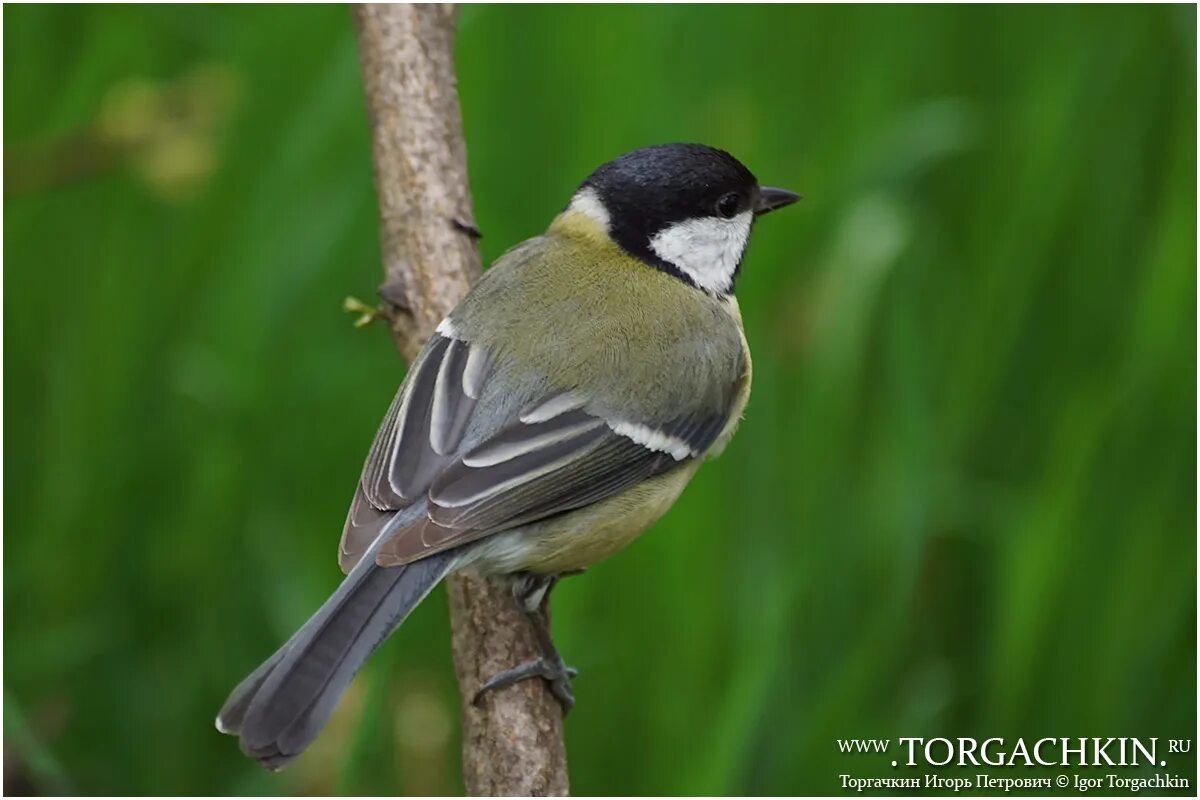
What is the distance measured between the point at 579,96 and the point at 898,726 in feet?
4.35

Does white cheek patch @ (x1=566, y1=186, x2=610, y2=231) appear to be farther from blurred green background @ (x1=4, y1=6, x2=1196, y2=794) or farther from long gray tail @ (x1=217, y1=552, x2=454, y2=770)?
long gray tail @ (x1=217, y1=552, x2=454, y2=770)

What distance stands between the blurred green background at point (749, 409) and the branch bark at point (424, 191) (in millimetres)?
267

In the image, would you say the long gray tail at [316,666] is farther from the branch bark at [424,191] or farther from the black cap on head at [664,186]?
the black cap on head at [664,186]

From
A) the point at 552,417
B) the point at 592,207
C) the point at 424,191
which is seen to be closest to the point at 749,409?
the point at 592,207

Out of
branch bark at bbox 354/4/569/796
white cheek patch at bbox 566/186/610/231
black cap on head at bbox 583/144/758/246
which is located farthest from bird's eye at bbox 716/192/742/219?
branch bark at bbox 354/4/569/796

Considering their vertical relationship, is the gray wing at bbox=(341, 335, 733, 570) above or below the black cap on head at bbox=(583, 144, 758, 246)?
below

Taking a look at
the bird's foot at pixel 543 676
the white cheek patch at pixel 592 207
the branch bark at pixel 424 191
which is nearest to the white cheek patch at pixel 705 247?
the white cheek patch at pixel 592 207

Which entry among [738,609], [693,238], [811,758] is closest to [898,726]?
[811,758]

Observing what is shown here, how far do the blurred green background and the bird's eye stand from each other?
0.21m

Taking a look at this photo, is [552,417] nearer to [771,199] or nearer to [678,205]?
[678,205]

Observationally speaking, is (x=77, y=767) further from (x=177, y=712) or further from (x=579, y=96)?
(x=579, y=96)

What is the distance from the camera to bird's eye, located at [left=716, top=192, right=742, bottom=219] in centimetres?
280

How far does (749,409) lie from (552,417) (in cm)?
69

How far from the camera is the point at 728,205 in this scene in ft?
9.22
